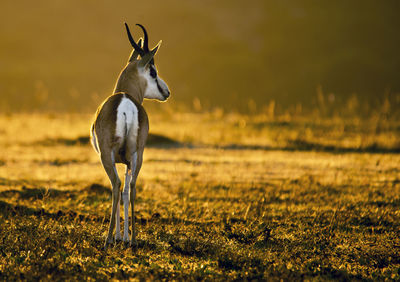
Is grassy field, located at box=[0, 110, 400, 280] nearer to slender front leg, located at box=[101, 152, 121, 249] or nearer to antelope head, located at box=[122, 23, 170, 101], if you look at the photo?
slender front leg, located at box=[101, 152, 121, 249]

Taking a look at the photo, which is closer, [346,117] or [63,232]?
[63,232]

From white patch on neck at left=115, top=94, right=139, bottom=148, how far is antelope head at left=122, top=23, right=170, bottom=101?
180cm

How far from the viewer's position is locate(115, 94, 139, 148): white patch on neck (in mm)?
7285

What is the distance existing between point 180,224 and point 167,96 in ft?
8.59

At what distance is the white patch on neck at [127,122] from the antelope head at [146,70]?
1797mm

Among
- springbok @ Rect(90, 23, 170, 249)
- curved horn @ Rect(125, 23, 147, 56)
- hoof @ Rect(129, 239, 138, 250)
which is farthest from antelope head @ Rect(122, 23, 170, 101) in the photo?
hoof @ Rect(129, 239, 138, 250)

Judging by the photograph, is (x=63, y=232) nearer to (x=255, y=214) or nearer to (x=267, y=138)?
(x=255, y=214)

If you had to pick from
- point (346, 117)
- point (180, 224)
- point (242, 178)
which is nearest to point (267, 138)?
point (346, 117)

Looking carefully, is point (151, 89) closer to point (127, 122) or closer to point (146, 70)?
point (146, 70)

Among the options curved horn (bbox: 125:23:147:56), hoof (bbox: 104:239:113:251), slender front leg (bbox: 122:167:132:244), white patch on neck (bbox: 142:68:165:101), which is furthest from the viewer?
white patch on neck (bbox: 142:68:165:101)

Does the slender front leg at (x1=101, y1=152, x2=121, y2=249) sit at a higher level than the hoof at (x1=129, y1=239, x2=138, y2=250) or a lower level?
higher

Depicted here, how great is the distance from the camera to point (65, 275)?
616 cm

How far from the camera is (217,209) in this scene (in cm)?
1127

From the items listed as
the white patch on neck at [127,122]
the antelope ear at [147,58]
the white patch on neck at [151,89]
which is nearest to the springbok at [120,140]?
the white patch on neck at [127,122]
